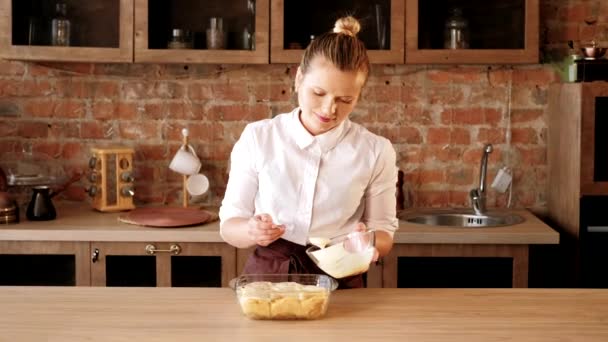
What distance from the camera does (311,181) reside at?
2246mm

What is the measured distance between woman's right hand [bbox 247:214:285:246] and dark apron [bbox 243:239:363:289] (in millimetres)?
256

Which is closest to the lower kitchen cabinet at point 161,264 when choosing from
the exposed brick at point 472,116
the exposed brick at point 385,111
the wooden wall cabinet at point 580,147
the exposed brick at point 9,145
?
the exposed brick at point 9,145

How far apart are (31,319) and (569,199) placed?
7.39 ft

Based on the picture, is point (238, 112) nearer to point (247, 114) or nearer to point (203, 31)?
point (247, 114)

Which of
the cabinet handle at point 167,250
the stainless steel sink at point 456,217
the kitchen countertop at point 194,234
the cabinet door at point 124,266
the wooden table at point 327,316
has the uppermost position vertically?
the stainless steel sink at point 456,217

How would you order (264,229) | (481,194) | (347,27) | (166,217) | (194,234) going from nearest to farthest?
(264,229) < (347,27) < (194,234) < (166,217) < (481,194)

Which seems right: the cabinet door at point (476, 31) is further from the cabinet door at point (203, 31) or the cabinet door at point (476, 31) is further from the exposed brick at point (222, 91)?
the exposed brick at point (222, 91)

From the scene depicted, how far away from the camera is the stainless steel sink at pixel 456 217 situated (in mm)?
3518

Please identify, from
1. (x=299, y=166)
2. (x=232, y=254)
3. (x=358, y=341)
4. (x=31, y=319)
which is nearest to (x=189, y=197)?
(x=232, y=254)

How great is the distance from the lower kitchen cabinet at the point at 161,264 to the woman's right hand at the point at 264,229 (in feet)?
4.02

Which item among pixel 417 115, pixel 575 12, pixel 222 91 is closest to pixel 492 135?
pixel 417 115

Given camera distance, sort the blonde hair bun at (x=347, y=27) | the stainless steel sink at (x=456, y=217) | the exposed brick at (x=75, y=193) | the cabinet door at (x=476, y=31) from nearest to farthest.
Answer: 1. the blonde hair bun at (x=347, y=27)
2. the cabinet door at (x=476, y=31)
3. the stainless steel sink at (x=456, y=217)
4. the exposed brick at (x=75, y=193)

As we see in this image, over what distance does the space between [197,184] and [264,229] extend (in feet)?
5.82

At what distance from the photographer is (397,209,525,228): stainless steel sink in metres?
3.52
